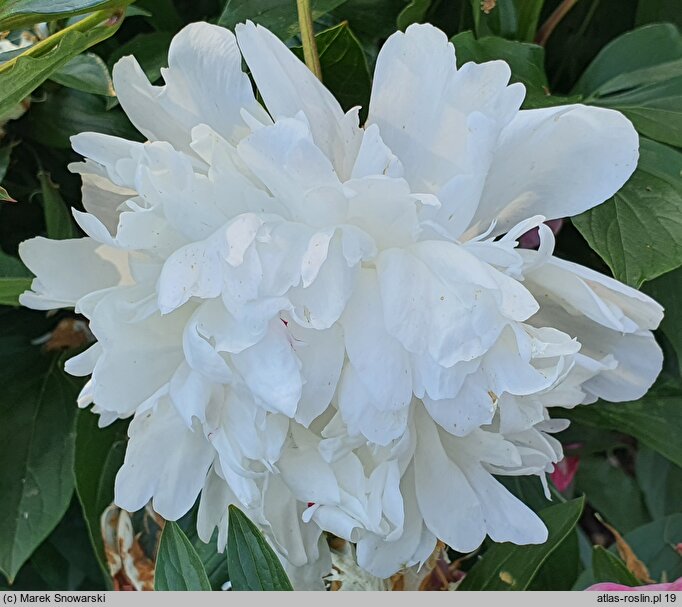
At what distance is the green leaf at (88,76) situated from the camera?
338mm

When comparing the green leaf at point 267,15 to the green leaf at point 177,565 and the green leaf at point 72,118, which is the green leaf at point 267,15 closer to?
the green leaf at point 72,118

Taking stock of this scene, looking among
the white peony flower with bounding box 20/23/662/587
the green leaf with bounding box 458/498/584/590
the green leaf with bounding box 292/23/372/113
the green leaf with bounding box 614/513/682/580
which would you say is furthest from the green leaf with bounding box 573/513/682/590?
the green leaf with bounding box 292/23/372/113

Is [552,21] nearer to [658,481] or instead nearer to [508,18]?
[508,18]

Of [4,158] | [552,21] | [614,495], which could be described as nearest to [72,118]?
[4,158]

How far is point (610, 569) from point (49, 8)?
1.13 feet

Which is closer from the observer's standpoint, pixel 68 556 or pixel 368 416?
pixel 368 416

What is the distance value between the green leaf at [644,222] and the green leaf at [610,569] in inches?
5.9

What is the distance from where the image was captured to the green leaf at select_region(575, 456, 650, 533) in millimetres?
566

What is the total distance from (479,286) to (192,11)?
10.9 inches

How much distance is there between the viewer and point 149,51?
376 mm

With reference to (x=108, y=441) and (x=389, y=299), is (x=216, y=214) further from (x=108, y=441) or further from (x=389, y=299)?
(x=108, y=441)

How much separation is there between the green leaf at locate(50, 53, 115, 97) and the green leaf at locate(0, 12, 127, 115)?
5cm

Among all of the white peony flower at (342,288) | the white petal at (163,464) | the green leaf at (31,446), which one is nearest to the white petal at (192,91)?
the white peony flower at (342,288)

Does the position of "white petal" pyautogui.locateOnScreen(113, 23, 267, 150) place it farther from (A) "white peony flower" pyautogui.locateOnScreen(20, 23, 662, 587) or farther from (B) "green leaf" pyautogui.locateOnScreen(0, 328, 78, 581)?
(B) "green leaf" pyautogui.locateOnScreen(0, 328, 78, 581)
